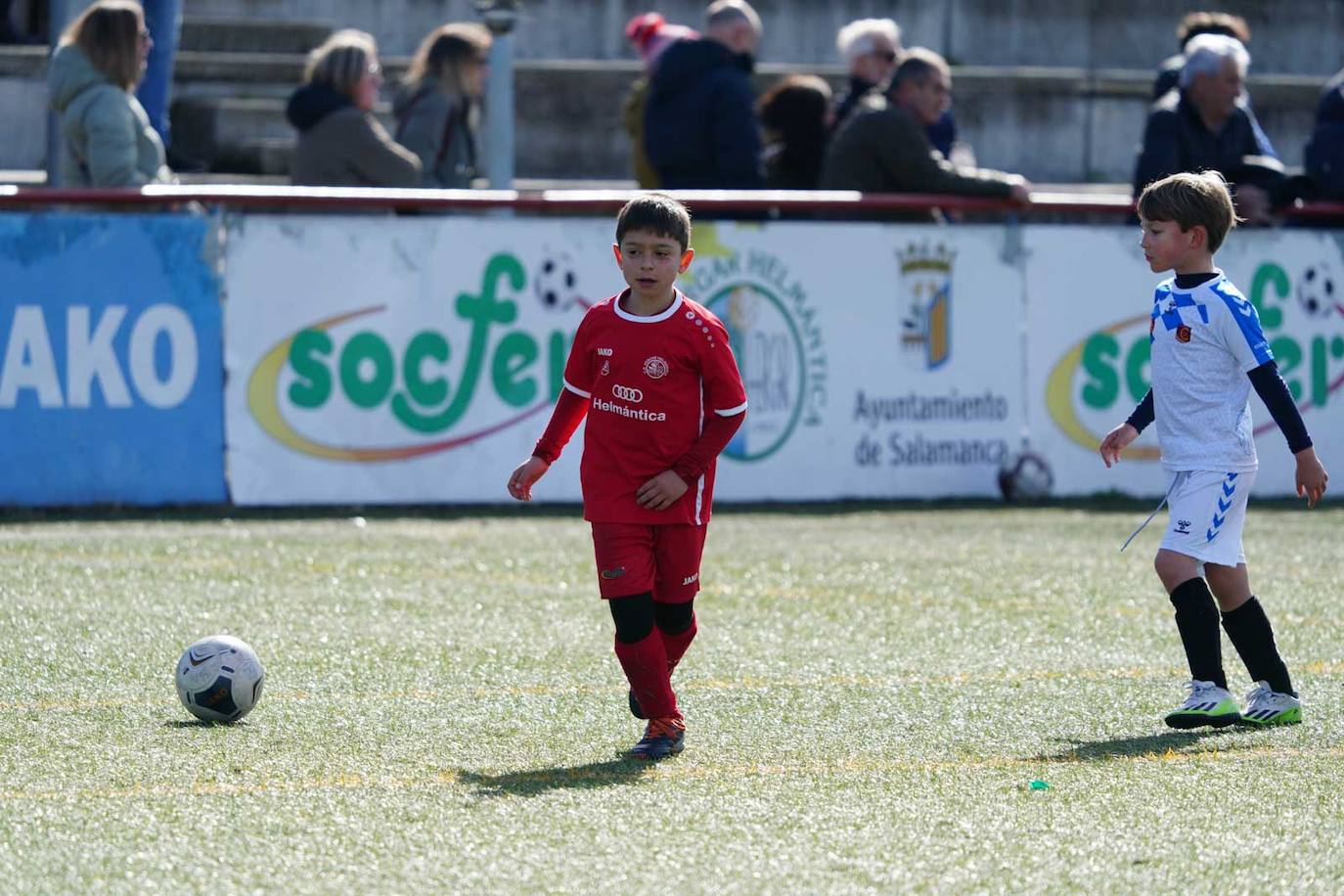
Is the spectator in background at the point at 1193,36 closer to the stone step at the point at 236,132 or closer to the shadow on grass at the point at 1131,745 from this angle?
the stone step at the point at 236,132

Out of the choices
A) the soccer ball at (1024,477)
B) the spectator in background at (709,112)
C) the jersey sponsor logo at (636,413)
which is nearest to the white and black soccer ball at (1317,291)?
the soccer ball at (1024,477)

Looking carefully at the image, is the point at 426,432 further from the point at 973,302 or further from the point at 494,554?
the point at 973,302

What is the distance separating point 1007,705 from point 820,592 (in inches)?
105

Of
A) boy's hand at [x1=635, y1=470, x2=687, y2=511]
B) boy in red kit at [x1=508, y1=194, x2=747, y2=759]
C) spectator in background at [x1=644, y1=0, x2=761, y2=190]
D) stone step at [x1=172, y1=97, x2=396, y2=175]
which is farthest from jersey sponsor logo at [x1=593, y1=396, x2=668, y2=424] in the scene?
stone step at [x1=172, y1=97, x2=396, y2=175]

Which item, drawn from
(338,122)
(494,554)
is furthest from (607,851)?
(338,122)

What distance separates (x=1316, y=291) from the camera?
13695 mm

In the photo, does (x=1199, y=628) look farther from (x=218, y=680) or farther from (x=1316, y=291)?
(x=1316, y=291)

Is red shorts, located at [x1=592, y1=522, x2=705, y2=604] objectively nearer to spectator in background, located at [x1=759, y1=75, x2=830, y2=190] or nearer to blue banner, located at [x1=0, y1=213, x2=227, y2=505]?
blue banner, located at [x1=0, y1=213, x2=227, y2=505]

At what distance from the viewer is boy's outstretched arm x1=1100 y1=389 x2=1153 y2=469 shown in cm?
668

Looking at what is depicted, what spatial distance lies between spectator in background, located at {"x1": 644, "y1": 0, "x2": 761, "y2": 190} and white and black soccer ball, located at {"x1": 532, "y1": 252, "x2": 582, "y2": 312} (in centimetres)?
103

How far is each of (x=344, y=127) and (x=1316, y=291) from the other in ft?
19.9

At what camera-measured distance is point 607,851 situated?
472 centimetres

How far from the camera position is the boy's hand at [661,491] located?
598 centimetres

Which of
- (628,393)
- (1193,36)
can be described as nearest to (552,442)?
(628,393)
